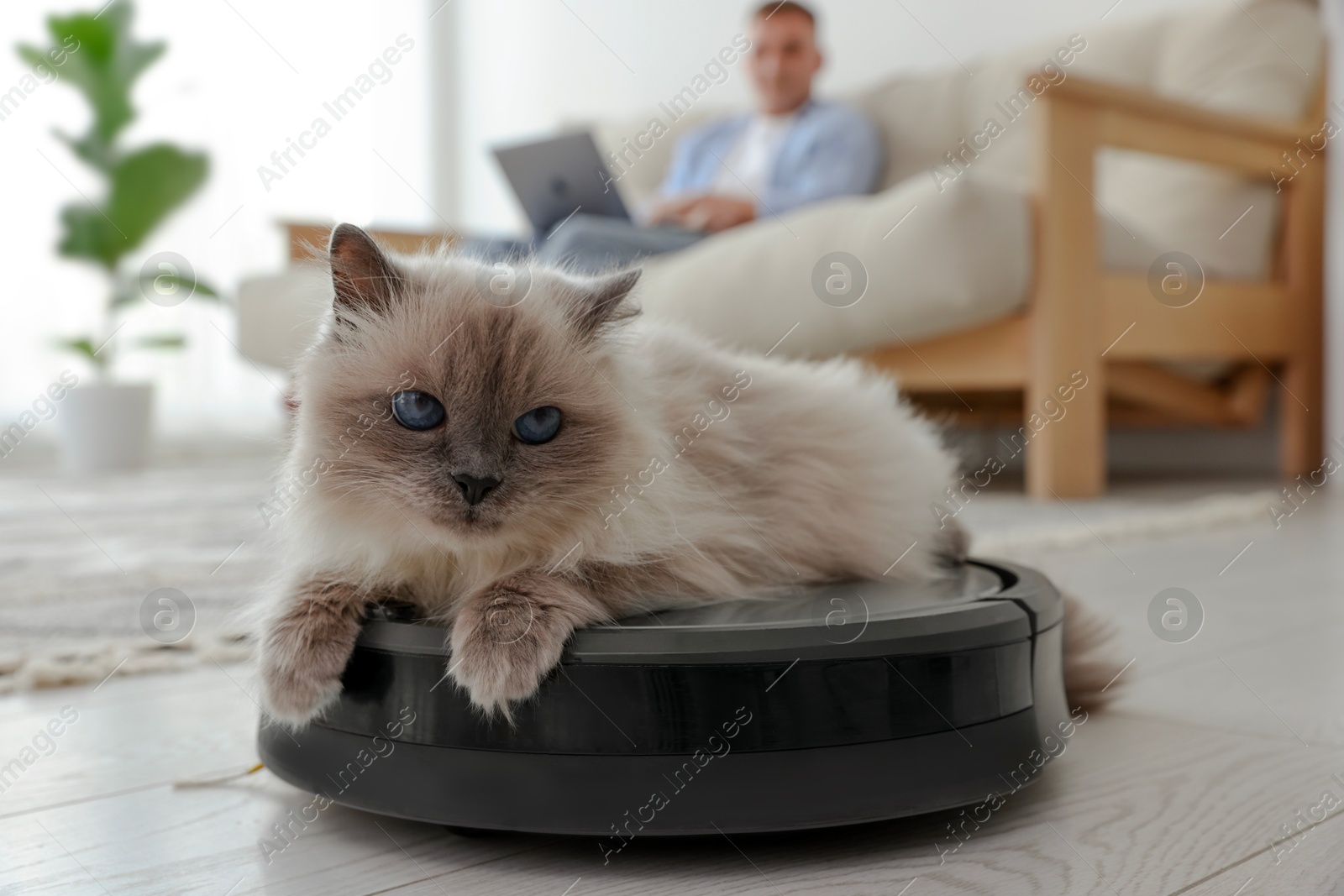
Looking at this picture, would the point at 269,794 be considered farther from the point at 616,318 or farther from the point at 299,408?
the point at 616,318

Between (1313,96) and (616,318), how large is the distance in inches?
160

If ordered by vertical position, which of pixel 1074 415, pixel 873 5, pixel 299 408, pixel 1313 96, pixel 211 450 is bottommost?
pixel 211 450

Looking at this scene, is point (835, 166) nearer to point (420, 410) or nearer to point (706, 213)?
point (706, 213)

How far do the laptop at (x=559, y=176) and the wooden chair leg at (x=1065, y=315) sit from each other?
139 centimetres

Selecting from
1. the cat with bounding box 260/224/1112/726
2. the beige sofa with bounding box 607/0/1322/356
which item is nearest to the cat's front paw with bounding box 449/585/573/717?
the cat with bounding box 260/224/1112/726

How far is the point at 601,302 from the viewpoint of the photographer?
1.04m

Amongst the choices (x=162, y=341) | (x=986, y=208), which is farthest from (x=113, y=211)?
(x=986, y=208)

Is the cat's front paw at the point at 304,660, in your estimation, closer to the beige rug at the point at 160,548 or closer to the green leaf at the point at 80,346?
the beige rug at the point at 160,548

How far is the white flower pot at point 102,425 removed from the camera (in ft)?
18.3

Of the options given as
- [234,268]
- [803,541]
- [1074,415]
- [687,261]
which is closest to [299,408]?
[803,541]

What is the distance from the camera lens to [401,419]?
3.19 feet

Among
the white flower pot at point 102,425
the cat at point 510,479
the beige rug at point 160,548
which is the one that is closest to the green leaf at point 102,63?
the white flower pot at point 102,425

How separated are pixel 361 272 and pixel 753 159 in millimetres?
3973

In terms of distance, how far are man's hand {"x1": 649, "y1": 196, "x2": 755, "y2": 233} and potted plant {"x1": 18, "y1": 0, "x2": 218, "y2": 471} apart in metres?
2.57
